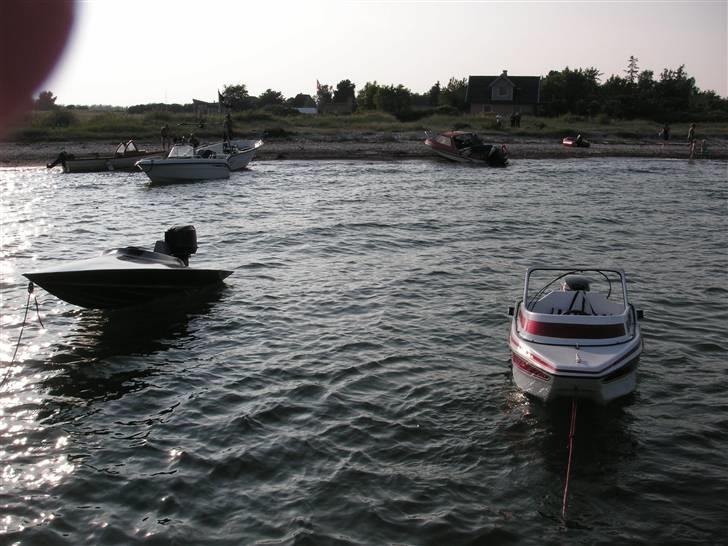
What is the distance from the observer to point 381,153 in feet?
180

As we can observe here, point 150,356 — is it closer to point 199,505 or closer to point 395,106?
point 199,505

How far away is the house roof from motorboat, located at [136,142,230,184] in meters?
54.2

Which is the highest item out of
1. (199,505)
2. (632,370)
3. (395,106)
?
(395,106)

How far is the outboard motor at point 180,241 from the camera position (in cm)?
1662

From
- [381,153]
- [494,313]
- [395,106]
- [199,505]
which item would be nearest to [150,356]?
[199,505]

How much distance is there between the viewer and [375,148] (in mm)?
56625

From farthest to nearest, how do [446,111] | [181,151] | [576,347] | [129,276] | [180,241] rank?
1. [446,111]
2. [181,151]
3. [180,241]
4. [129,276]
5. [576,347]

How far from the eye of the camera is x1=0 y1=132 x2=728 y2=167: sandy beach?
53.2 metres

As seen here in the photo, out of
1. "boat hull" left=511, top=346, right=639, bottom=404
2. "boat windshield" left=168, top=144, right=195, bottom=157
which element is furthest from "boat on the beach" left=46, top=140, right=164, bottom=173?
"boat hull" left=511, top=346, right=639, bottom=404

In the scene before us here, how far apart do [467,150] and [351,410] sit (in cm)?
4094

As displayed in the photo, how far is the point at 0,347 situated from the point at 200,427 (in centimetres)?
570

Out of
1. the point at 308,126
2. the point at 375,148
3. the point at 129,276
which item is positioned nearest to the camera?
the point at 129,276

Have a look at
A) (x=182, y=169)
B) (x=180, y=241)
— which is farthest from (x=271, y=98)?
(x=180, y=241)

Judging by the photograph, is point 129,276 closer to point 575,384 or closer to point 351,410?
point 351,410
